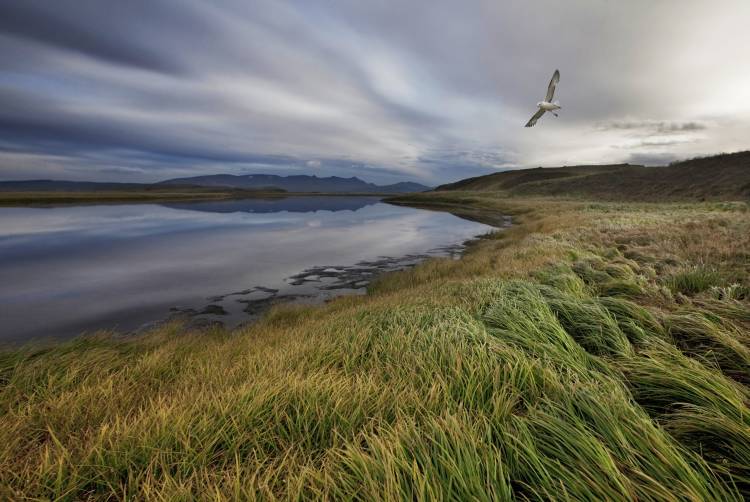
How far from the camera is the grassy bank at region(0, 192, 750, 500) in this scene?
2.10m

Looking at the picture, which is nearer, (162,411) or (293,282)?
(162,411)

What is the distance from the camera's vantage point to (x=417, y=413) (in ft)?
9.28

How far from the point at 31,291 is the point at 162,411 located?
595 inches

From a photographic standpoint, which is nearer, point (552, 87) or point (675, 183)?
point (552, 87)

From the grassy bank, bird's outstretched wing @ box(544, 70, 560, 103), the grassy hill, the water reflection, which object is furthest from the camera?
the water reflection

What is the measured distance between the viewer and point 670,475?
2018mm

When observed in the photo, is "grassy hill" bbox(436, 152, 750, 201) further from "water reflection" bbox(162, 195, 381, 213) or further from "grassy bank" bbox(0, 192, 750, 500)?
"grassy bank" bbox(0, 192, 750, 500)

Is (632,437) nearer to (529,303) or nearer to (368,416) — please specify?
(368,416)

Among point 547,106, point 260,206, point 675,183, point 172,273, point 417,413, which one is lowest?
point 260,206

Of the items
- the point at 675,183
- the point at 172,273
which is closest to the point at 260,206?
the point at 172,273

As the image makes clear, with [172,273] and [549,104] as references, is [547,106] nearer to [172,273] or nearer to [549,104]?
[549,104]

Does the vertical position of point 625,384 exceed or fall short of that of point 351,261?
it exceeds it

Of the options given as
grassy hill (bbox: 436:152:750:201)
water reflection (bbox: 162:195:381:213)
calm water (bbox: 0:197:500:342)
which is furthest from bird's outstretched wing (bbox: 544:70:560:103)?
water reflection (bbox: 162:195:381:213)

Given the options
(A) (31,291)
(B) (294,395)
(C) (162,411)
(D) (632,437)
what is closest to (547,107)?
(D) (632,437)
